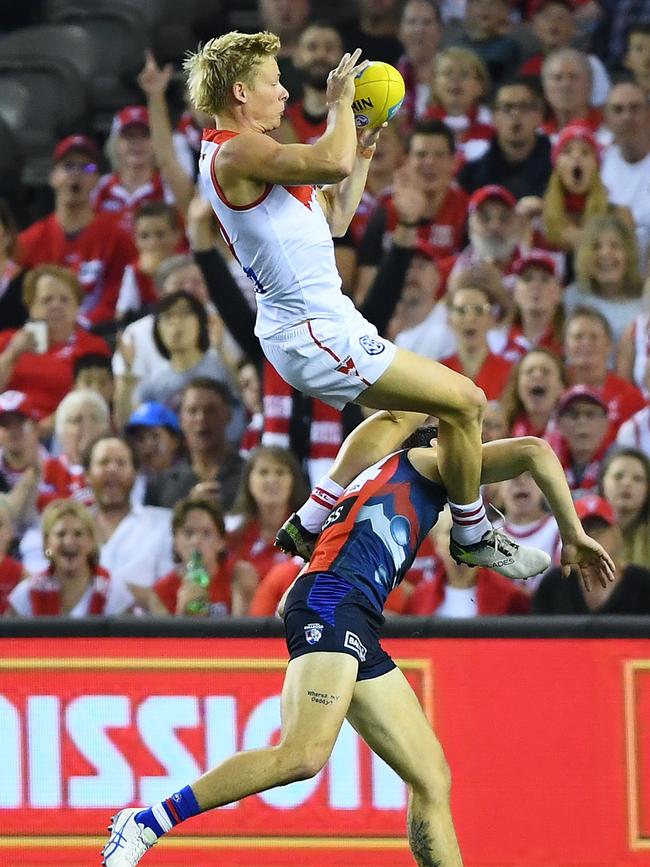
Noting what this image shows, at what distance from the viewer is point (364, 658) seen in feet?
20.2

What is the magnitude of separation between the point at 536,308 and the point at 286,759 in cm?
473

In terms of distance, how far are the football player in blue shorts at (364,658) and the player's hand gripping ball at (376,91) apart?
1.21m

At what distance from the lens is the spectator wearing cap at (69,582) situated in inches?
347

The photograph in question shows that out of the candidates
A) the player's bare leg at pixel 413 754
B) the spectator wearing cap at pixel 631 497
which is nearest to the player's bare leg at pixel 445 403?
the player's bare leg at pixel 413 754

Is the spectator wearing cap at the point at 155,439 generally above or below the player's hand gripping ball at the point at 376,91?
below

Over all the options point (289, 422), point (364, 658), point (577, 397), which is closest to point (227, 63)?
point (364, 658)

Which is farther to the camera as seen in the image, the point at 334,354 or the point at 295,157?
the point at 334,354

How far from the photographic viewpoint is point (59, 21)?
14.7 metres

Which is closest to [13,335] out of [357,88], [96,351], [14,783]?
[96,351]

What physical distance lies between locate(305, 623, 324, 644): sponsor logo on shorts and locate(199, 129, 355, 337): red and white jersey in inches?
39.3

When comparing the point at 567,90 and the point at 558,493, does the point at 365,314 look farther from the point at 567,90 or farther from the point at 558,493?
the point at 558,493

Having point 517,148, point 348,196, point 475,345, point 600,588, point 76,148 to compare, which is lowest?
point 600,588

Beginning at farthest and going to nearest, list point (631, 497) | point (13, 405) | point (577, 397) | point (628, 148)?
point (628, 148) < point (13, 405) < point (577, 397) < point (631, 497)

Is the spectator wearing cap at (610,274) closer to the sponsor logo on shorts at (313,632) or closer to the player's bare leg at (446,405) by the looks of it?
the player's bare leg at (446,405)
